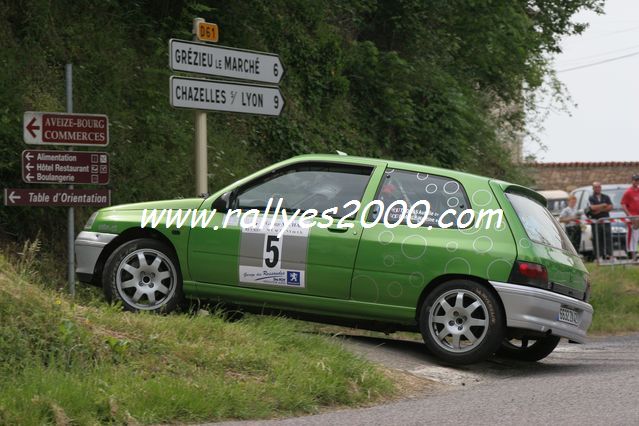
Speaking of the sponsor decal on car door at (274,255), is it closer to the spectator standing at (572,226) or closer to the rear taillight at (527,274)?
the rear taillight at (527,274)

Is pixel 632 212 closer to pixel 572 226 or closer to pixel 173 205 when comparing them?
pixel 572 226

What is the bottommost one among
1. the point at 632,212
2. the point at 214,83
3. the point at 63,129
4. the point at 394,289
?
the point at 394,289

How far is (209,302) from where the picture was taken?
35.1 feet

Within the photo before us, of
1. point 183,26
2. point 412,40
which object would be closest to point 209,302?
point 183,26

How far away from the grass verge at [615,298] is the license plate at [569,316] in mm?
4828

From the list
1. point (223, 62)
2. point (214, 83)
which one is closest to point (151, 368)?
point (214, 83)

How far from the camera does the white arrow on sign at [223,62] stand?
11.8 metres

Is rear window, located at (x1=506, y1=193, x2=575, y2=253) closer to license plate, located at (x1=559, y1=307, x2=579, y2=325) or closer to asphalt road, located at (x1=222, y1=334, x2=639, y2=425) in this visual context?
license plate, located at (x1=559, y1=307, x2=579, y2=325)

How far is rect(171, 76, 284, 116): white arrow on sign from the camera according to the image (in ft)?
38.8

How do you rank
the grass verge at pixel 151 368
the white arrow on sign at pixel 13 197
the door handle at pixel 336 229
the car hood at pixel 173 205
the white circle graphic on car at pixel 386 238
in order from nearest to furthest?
the grass verge at pixel 151 368 < the white circle graphic on car at pixel 386 238 < the door handle at pixel 336 229 < the car hood at pixel 173 205 < the white arrow on sign at pixel 13 197

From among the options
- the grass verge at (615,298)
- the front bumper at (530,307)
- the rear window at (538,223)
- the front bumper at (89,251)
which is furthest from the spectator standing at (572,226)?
the front bumper at (89,251)

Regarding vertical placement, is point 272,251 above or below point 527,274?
above

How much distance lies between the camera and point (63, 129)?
11.8m

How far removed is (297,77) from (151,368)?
12951 mm
